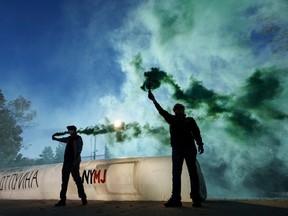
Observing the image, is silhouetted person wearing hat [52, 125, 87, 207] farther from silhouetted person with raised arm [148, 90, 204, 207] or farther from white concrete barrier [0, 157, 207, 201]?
silhouetted person with raised arm [148, 90, 204, 207]

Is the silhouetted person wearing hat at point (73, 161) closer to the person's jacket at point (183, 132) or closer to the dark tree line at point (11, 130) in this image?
the person's jacket at point (183, 132)

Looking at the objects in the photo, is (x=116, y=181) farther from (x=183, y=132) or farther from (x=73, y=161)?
(x=183, y=132)

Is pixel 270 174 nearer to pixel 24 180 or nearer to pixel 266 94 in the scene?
pixel 266 94

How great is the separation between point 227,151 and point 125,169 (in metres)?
44.3

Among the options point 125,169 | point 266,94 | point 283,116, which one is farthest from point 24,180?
point 283,116

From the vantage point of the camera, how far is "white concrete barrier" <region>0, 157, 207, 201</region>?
27.2 feet

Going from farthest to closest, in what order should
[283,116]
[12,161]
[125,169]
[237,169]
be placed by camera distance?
[12,161]
[237,169]
[283,116]
[125,169]

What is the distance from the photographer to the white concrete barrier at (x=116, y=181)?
8.28 m

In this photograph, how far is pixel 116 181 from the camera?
360 inches

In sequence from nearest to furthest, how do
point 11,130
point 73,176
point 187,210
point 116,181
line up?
1. point 187,210
2. point 73,176
3. point 116,181
4. point 11,130

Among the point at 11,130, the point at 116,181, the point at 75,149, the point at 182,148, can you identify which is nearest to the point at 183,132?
the point at 182,148

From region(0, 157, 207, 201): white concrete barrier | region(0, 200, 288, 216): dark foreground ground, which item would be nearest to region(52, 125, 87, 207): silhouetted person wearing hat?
region(0, 200, 288, 216): dark foreground ground

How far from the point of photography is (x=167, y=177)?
27.1ft

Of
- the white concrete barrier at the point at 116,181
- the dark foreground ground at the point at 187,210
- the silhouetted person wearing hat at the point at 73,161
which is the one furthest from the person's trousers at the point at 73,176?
the white concrete barrier at the point at 116,181
